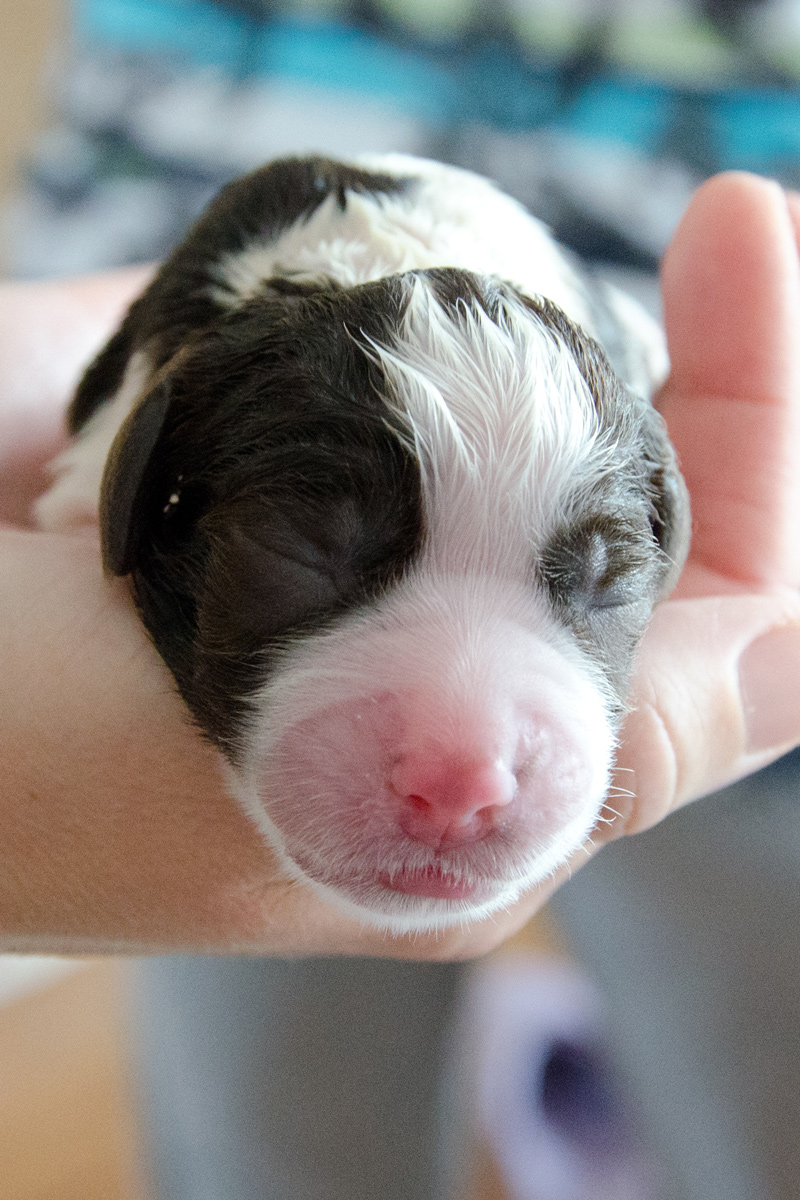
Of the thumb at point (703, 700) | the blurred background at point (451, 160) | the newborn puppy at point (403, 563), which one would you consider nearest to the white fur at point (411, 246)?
the newborn puppy at point (403, 563)

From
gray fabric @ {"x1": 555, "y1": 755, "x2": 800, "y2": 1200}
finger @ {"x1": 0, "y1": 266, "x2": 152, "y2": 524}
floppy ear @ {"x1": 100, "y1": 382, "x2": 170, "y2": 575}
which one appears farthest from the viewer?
finger @ {"x1": 0, "y1": 266, "x2": 152, "y2": 524}

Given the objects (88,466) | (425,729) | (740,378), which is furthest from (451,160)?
(425,729)

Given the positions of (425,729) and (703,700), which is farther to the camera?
(703,700)

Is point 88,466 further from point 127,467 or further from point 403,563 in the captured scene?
point 403,563

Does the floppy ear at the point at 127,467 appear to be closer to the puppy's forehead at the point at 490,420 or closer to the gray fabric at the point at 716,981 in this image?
the puppy's forehead at the point at 490,420

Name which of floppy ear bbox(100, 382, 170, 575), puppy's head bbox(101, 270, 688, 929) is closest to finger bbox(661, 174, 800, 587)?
puppy's head bbox(101, 270, 688, 929)

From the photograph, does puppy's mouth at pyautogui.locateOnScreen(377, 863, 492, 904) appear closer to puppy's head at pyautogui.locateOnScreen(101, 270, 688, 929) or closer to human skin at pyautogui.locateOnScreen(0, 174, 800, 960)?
puppy's head at pyautogui.locateOnScreen(101, 270, 688, 929)

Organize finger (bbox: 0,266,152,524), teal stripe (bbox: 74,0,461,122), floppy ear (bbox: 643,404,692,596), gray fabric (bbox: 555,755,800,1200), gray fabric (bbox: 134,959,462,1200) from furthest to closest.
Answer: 1. teal stripe (bbox: 74,0,461,122)
2. gray fabric (bbox: 134,959,462,1200)
3. finger (bbox: 0,266,152,524)
4. gray fabric (bbox: 555,755,800,1200)
5. floppy ear (bbox: 643,404,692,596)
